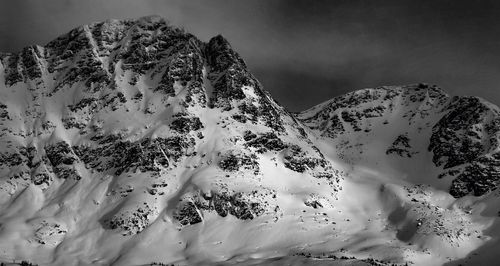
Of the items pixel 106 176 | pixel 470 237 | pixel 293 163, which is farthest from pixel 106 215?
pixel 470 237

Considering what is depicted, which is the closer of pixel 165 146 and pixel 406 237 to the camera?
pixel 406 237

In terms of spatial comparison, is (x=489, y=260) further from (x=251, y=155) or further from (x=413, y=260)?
(x=251, y=155)

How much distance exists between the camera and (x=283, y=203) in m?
177

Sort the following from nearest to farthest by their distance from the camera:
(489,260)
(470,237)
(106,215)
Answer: (489,260), (470,237), (106,215)

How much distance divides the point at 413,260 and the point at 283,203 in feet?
145

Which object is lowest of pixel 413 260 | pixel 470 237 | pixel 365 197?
pixel 413 260

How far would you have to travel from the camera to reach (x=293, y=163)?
197m

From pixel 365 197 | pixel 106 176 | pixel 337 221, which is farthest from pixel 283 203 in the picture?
pixel 106 176

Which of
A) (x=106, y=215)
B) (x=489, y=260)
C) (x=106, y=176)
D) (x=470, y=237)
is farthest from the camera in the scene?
(x=106, y=176)

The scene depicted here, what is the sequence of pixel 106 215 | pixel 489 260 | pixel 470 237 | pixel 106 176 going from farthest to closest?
pixel 106 176 → pixel 106 215 → pixel 470 237 → pixel 489 260

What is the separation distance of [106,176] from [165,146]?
70.0 ft

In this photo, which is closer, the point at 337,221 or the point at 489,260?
the point at 489,260

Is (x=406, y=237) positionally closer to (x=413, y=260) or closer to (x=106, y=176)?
(x=413, y=260)

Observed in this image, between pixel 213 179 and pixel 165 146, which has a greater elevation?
pixel 165 146
